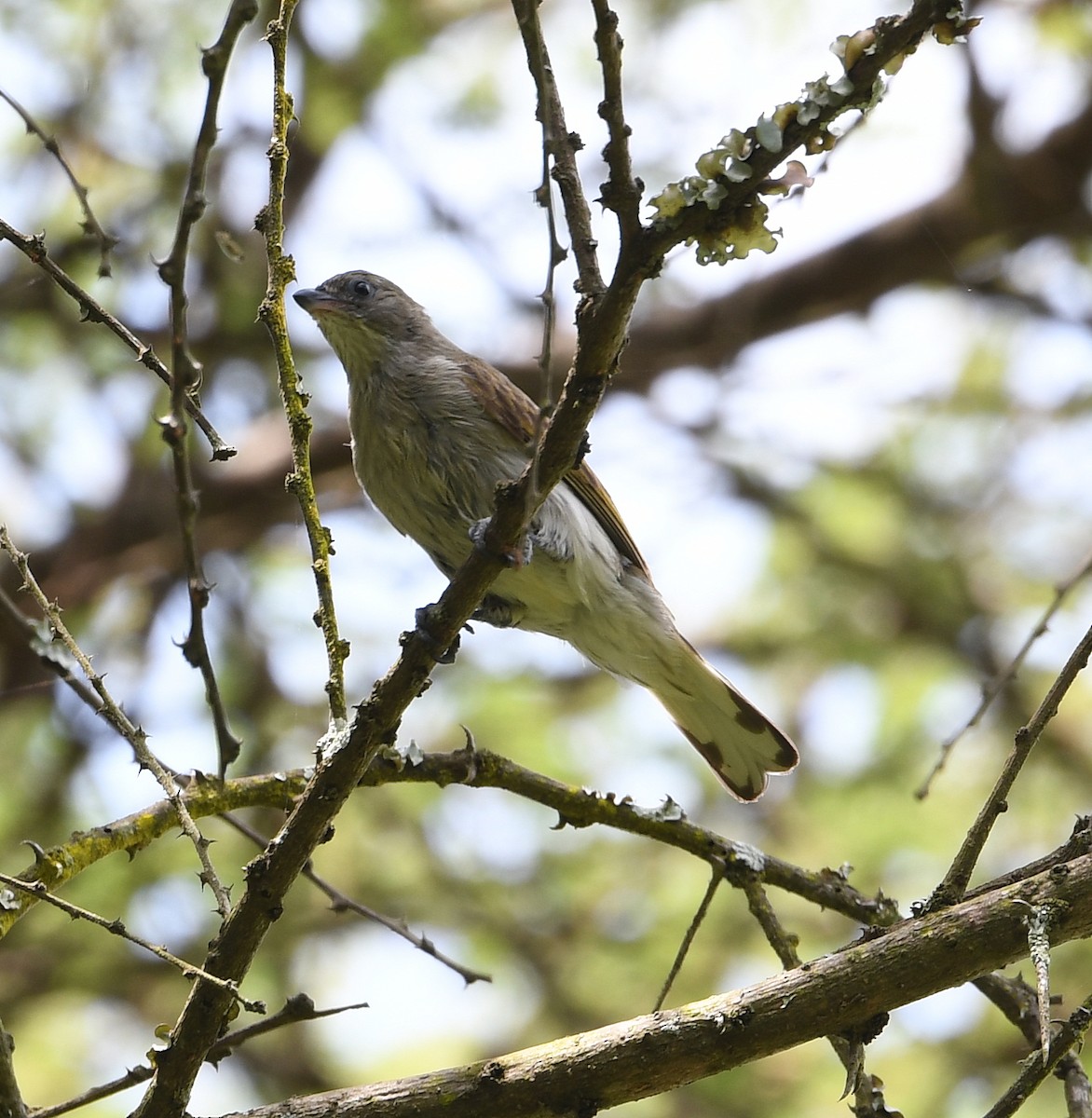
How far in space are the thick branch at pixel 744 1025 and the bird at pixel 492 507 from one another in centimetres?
189

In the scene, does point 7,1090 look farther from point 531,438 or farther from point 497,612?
point 531,438

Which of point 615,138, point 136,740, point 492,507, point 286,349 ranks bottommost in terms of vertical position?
point 136,740

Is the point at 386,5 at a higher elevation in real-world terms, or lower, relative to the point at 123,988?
higher

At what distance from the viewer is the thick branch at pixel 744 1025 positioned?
7.66ft

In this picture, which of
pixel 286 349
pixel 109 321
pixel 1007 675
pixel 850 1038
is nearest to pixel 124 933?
pixel 109 321

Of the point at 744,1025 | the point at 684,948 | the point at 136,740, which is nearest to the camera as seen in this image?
the point at 744,1025

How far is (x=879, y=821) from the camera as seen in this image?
243 inches

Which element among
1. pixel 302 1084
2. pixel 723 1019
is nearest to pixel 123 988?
pixel 302 1084

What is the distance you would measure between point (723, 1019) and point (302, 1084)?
13.3 ft

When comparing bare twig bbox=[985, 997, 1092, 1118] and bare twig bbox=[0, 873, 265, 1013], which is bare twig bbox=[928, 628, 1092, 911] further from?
bare twig bbox=[0, 873, 265, 1013]

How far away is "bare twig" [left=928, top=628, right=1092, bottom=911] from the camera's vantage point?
2.32m

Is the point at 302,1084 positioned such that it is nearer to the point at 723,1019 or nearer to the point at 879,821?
the point at 879,821

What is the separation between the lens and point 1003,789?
91.0 inches

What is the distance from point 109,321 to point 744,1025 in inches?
65.1
